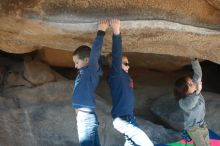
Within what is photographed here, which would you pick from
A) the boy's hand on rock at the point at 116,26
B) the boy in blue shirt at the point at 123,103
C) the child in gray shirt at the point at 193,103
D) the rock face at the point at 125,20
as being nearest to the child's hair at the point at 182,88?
the child in gray shirt at the point at 193,103

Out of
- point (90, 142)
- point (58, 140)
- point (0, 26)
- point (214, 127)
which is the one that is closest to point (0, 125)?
point (58, 140)

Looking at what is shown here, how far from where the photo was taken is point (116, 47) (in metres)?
2.62

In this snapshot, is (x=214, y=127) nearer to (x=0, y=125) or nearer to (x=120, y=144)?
(x=120, y=144)

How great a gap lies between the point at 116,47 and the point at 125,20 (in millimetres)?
170

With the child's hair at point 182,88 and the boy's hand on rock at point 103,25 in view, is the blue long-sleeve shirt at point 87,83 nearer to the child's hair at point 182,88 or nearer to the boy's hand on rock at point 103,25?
the boy's hand on rock at point 103,25

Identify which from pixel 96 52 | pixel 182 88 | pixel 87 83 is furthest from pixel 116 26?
pixel 182 88

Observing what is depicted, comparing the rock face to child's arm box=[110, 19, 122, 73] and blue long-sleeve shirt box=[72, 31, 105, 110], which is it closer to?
child's arm box=[110, 19, 122, 73]

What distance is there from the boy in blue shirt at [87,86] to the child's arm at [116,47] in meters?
0.06

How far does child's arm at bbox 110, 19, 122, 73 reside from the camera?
8.55 feet

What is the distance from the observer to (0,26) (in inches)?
116

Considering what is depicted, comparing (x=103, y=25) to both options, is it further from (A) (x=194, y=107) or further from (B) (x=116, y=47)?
(A) (x=194, y=107)

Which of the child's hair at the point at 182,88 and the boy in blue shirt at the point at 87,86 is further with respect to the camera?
the child's hair at the point at 182,88

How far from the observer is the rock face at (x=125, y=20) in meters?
2.65

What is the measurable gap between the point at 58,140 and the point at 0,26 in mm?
977
